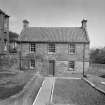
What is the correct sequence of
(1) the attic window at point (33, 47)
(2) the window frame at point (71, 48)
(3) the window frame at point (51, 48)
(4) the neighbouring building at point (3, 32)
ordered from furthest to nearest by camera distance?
(1) the attic window at point (33, 47) < (3) the window frame at point (51, 48) < (2) the window frame at point (71, 48) < (4) the neighbouring building at point (3, 32)

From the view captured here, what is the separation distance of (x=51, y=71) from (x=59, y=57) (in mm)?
3037

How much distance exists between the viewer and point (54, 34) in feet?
69.0

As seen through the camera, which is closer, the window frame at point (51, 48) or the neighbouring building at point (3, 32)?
the neighbouring building at point (3, 32)

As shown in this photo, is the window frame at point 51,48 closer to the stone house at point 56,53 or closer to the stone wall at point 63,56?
the stone house at point 56,53

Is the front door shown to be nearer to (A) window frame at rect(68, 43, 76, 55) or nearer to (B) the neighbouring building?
(A) window frame at rect(68, 43, 76, 55)

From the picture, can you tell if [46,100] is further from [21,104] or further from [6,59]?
[6,59]

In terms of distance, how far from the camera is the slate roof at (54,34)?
19884 millimetres

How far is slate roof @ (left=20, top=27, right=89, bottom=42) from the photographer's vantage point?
19.9 m

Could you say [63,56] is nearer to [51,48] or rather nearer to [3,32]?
[51,48]

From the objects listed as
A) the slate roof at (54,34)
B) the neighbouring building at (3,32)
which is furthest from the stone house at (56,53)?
the neighbouring building at (3,32)

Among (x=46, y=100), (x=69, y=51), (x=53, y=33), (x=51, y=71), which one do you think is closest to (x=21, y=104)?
(x=46, y=100)

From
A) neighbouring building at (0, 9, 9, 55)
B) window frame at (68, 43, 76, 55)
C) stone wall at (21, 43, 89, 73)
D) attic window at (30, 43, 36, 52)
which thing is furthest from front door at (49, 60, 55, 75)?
neighbouring building at (0, 9, 9, 55)

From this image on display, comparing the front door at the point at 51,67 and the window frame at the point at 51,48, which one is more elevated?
the window frame at the point at 51,48

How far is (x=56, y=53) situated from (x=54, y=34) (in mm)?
4043
